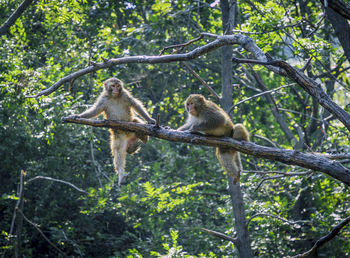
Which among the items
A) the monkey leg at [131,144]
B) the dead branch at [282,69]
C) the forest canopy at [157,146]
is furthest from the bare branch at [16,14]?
the dead branch at [282,69]

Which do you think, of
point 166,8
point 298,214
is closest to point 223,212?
point 298,214

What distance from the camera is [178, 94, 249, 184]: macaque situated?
253 inches

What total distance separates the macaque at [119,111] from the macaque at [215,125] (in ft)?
2.38

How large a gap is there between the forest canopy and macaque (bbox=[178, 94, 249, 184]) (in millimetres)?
1665

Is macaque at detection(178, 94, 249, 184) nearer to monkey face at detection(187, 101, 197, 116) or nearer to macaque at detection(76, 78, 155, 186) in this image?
monkey face at detection(187, 101, 197, 116)

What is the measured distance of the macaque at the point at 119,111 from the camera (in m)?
7.02

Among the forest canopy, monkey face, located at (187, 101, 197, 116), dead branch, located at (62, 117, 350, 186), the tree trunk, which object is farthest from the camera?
the forest canopy

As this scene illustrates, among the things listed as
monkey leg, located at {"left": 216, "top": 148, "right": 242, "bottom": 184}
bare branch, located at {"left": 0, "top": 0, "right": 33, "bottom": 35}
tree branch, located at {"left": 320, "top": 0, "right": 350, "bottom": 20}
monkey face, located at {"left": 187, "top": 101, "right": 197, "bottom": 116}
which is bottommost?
monkey leg, located at {"left": 216, "top": 148, "right": 242, "bottom": 184}

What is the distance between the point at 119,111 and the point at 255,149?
280 cm

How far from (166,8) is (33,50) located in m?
3.85

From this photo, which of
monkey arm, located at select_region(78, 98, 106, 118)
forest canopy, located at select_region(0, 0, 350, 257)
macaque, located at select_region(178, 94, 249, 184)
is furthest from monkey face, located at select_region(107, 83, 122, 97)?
forest canopy, located at select_region(0, 0, 350, 257)

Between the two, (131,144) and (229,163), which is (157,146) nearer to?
(131,144)

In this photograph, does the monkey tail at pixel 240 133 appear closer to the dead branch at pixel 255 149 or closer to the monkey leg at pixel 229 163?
the monkey leg at pixel 229 163

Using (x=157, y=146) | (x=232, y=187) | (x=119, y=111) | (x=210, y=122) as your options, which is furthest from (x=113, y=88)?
(x=157, y=146)
